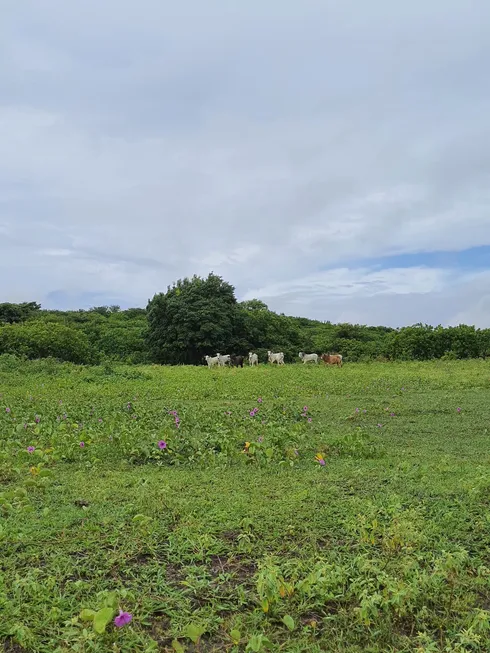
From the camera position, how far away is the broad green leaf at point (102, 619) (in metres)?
2.23

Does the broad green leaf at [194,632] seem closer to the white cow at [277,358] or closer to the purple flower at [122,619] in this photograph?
the purple flower at [122,619]

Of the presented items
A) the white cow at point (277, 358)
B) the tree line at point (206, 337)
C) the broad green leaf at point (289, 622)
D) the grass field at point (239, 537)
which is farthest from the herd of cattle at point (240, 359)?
the broad green leaf at point (289, 622)

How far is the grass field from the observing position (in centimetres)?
237

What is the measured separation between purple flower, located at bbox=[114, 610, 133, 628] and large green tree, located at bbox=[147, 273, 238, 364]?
23635 mm

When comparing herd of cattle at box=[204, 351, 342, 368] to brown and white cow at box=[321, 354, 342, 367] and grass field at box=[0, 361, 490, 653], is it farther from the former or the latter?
grass field at box=[0, 361, 490, 653]

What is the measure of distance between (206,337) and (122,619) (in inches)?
951

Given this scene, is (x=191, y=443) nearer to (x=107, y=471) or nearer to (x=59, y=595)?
(x=107, y=471)

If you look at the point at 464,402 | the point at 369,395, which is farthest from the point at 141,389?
the point at 464,402

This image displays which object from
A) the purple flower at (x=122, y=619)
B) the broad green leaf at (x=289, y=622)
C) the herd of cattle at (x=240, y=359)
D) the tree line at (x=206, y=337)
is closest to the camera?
the purple flower at (x=122, y=619)

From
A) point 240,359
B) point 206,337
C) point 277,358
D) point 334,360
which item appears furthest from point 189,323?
point 334,360

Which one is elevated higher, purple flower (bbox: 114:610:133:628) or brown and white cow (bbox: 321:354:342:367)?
brown and white cow (bbox: 321:354:342:367)

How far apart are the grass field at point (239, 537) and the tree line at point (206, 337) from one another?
17.3 m

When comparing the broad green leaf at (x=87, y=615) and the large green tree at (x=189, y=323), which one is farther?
the large green tree at (x=189, y=323)

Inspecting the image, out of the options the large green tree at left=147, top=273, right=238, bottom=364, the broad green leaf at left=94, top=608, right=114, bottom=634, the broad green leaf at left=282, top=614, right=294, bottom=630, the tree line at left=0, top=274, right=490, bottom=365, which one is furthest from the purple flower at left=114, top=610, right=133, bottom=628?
the large green tree at left=147, top=273, right=238, bottom=364
